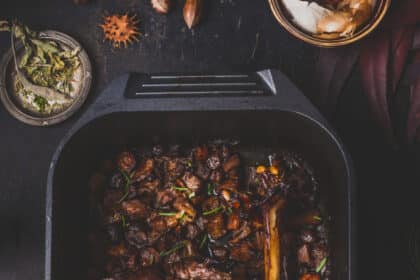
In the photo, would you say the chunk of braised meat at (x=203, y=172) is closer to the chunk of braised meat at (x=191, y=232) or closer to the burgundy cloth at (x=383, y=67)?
the chunk of braised meat at (x=191, y=232)

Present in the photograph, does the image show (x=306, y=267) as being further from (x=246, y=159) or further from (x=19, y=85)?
(x=19, y=85)

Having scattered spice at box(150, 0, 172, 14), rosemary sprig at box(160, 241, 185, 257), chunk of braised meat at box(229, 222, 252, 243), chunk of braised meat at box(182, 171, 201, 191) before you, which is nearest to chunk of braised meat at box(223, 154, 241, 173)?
chunk of braised meat at box(182, 171, 201, 191)

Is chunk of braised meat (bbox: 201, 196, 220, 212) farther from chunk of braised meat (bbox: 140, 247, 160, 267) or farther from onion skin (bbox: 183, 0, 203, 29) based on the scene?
onion skin (bbox: 183, 0, 203, 29)

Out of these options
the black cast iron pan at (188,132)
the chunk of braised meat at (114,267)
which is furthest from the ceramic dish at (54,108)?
the chunk of braised meat at (114,267)

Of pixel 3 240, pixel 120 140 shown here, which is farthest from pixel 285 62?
pixel 3 240

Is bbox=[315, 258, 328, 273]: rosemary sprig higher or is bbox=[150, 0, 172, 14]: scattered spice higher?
bbox=[150, 0, 172, 14]: scattered spice

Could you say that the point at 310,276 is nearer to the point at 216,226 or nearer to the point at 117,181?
the point at 216,226
